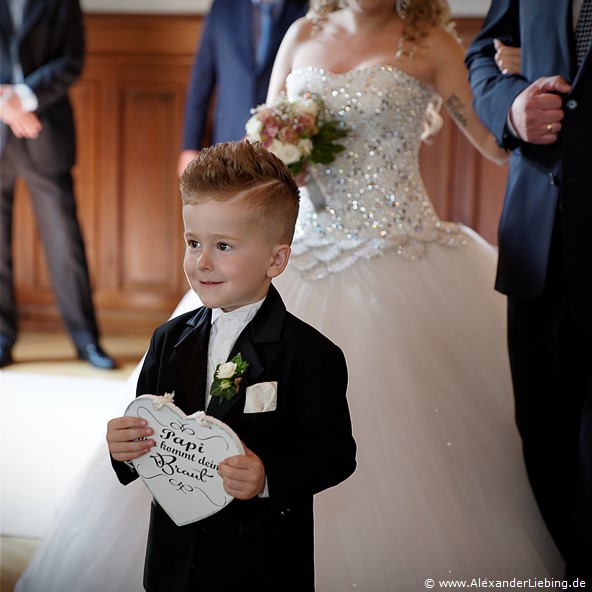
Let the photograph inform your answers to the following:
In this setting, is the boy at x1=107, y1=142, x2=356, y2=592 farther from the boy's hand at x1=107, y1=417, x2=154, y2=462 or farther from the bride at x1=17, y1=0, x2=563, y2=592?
the bride at x1=17, y1=0, x2=563, y2=592

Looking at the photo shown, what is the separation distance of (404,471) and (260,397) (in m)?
0.80

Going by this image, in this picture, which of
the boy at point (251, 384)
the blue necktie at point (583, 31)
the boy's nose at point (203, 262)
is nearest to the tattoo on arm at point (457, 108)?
the blue necktie at point (583, 31)

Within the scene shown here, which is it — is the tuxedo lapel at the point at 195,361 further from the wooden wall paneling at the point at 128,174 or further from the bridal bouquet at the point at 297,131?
the wooden wall paneling at the point at 128,174

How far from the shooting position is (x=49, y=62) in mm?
4484

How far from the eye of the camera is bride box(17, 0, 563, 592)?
194cm

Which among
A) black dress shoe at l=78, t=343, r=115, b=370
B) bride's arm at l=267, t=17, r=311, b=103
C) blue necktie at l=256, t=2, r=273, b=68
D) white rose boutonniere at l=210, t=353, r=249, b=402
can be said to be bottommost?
black dress shoe at l=78, t=343, r=115, b=370

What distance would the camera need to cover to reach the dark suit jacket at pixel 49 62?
14.3 feet

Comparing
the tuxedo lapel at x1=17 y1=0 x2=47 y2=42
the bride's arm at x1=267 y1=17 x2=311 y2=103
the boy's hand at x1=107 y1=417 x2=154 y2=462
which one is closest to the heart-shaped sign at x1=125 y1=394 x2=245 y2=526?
the boy's hand at x1=107 y1=417 x2=154 y2=462

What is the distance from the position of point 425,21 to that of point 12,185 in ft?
8.87

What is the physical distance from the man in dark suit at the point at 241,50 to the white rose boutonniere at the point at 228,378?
9.04 feet

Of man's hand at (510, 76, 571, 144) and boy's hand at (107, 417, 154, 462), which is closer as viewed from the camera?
boy's hand at (107, 417, 154, 462)

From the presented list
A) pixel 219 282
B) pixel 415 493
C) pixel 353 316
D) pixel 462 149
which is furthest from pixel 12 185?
pixel 219 282

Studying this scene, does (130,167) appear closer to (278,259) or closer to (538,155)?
(538,155)

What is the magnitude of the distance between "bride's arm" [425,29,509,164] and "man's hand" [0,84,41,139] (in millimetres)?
2493
